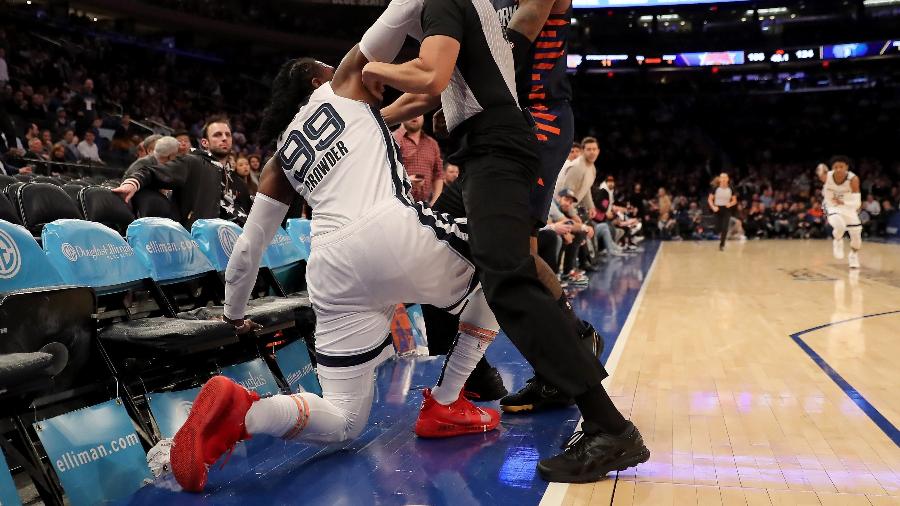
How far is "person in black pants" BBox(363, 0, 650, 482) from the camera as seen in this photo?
97.7 inches

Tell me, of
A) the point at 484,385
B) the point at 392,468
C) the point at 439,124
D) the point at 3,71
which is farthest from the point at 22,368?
the point at 3,71

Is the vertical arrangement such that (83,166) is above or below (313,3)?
below

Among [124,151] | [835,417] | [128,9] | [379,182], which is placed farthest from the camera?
[128,9]

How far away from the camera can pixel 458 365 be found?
9.91ft

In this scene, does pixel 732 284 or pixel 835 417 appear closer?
pixel 835 417

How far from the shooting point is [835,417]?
3285mm

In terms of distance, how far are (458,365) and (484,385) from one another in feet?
1.93

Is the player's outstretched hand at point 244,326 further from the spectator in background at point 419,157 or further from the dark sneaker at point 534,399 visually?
the spectator in background at point 419,157

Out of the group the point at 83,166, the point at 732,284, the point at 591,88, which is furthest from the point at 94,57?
the point at 591,88

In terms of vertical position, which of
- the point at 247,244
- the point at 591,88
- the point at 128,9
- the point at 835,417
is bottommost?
the point at 835,417

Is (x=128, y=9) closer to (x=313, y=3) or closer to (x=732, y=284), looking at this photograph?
(x=313, y=3)

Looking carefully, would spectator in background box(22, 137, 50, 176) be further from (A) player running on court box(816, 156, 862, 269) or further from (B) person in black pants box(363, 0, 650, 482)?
(A) player running on court box(816, 156, 862, 269)

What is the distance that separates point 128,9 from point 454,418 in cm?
2011

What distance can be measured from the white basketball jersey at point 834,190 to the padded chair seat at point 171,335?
1061 cm
